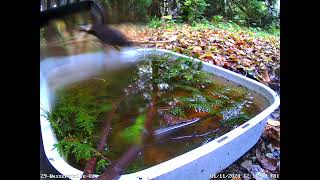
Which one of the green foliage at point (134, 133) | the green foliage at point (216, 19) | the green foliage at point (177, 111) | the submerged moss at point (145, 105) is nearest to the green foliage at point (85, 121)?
the submerged moss at point (145, 105)

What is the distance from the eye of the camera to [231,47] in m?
1.18

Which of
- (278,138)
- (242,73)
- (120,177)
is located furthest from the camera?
(242,73)

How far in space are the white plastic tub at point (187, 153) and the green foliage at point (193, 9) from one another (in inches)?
5.5

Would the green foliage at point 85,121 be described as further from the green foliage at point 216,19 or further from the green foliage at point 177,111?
the green foliage at point 216,19

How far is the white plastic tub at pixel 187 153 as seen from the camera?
37.9 inches

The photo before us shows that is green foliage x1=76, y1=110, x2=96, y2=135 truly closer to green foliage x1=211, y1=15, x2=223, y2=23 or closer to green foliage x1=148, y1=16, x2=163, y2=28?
green foliage x1=148, y1=16, x2=163, y2=28

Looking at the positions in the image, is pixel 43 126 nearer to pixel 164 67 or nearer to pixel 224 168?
pixel 164 67

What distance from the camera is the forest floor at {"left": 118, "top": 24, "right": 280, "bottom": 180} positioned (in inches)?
43.4

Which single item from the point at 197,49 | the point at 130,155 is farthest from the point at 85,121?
the point at 197,49

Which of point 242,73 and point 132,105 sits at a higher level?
point 242,73

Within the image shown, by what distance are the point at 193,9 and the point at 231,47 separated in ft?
0.61

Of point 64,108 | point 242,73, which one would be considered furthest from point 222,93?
point 64,108

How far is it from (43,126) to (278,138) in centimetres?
75
